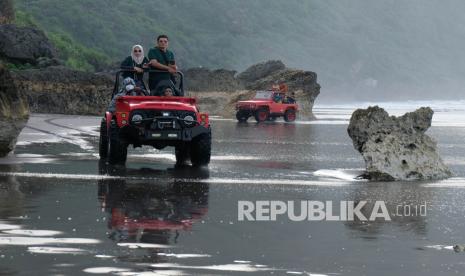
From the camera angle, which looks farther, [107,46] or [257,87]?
[107,46]

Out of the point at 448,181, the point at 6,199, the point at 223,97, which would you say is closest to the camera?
the point at 6,199

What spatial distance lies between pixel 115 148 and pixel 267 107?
30763 mm

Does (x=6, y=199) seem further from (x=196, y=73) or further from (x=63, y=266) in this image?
(x=196, y=73)

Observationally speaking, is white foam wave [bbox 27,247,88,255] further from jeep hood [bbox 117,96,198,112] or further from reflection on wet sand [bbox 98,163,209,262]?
jeep hood [bbox 117,96,198,112]

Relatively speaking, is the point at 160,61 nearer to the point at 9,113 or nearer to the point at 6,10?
the point at 9,113

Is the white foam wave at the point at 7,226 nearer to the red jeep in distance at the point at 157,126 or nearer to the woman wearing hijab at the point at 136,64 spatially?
the red jeep in distance at the point at 157,126

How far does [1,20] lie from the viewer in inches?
2058

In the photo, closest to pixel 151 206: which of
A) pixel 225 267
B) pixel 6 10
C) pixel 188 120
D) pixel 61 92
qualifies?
pixel 225 267

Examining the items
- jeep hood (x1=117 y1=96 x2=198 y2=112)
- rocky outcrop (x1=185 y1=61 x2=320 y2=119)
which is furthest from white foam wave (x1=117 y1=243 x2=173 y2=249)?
rocky outcrop (x1=185 y1=61 x2=320 y2=119)

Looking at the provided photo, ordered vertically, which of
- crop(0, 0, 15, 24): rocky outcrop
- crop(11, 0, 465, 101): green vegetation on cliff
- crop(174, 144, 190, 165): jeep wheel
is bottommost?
crop(174, 144, 190, 165): jeep wheel

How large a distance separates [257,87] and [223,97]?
3876mm

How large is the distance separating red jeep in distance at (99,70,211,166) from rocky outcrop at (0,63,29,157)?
1.44m

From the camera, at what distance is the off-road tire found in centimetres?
1834

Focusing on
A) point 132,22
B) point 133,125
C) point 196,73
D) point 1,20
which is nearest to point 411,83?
point 132,22
